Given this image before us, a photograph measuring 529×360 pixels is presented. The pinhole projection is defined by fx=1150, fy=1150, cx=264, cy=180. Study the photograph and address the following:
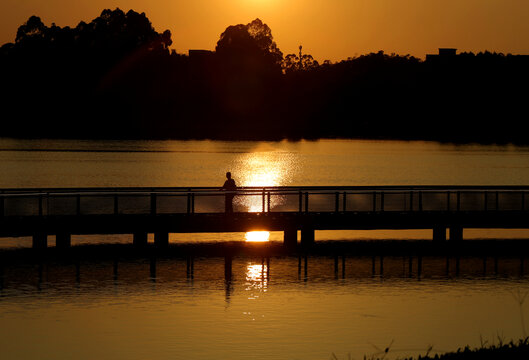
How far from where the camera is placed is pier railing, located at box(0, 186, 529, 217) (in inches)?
1777

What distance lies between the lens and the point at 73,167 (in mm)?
170375

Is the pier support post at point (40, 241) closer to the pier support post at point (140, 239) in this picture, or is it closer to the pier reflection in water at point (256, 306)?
the pier reflection in water at point (256, 306)

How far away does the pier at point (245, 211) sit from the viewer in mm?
44938

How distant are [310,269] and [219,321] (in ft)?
35.5

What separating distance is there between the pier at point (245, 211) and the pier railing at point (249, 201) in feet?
0.11

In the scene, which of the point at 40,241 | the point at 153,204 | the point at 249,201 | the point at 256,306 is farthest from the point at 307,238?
the point at 256,306

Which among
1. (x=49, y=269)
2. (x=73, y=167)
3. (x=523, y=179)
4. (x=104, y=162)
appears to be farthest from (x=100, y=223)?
(x=104, y=162)

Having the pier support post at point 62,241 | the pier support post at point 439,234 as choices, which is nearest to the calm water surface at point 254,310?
the pier support post at point 62,241

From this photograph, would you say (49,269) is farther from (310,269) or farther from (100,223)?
(310,269)

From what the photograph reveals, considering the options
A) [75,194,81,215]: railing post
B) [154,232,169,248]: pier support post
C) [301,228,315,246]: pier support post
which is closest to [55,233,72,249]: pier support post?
[75,194,81,215]: railing post

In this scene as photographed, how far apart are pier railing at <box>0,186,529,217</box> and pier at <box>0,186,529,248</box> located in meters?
0.03

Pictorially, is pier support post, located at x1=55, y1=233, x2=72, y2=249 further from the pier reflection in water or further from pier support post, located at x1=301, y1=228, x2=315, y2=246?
pier support post, located at x1=301, y1=228, x2=315, y2=246

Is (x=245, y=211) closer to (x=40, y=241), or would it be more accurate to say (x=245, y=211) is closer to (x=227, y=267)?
(x=227, y=267)

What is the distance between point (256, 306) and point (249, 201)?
34.5ft
